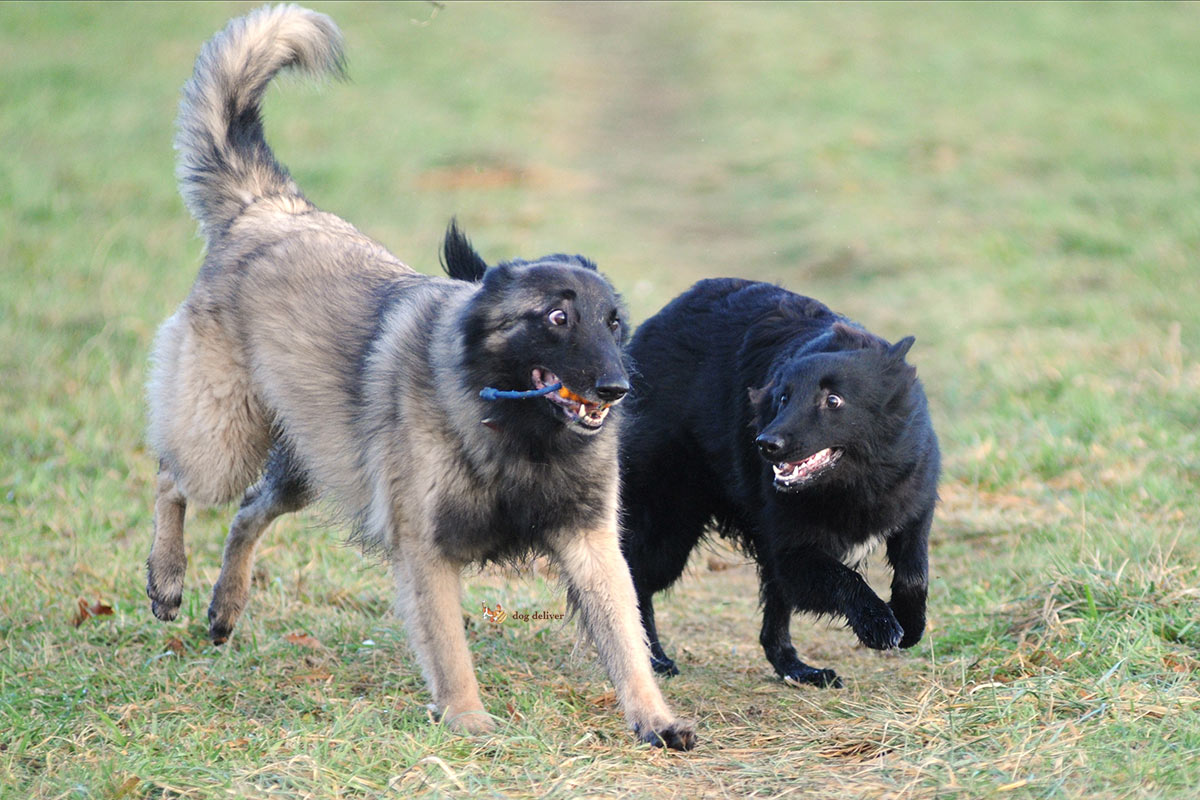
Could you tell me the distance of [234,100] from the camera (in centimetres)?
548

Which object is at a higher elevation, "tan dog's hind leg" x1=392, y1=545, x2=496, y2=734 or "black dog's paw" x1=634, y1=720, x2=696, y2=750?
"tan dog's hind leg" x1=392, y1=545, x2=496, y2=734

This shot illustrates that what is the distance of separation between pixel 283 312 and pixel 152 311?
4.71 metres

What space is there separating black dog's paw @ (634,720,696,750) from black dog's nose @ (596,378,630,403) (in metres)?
1.06

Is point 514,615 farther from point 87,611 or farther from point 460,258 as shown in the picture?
point 87,611

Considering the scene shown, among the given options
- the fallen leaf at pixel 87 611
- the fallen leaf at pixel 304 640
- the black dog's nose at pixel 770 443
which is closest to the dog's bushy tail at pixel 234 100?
the fallen leaf at pixel 87 611

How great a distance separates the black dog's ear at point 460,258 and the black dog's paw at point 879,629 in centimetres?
189

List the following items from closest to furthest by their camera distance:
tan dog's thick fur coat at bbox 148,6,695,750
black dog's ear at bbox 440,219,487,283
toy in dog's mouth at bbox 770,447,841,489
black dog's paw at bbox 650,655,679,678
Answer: tan dog's thick fur coat at bbox 148,6,695,750, toy in dog's mouth at bbox 770,447,841,489, black dog's ear at bbox 440,219,487,283, black dog's paw at bbox 650,655,679,678

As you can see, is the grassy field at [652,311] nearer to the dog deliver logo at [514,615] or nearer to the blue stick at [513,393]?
the dog deliver logo at [514,615]

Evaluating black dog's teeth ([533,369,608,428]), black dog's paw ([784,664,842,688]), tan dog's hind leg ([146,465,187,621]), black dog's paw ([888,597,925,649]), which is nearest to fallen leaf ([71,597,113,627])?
tan dog's hind leg ([146,465,187,621])

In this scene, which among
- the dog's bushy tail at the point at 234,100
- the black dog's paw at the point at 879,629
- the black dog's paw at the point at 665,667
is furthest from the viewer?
the dog's bushy tail at the point at 234,100

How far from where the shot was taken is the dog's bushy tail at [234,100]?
17.9 ft

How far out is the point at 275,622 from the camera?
5277 millimetres

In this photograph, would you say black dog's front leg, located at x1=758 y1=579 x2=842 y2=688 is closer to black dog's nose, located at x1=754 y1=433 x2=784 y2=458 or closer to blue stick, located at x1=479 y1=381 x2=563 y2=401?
black dog's nose, located at x1=754 y1=433 x2=784 y2=458

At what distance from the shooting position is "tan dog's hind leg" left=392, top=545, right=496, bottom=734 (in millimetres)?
4125
